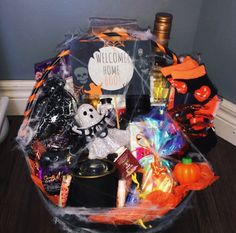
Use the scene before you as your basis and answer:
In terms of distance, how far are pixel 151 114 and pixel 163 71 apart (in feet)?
0.41

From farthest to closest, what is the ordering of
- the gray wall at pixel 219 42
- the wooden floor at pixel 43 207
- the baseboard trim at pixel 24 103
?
the baseboard trim at pixel 24 103 < the gray wall at pixel 219 42 < the wooden floor at pixel 43 207

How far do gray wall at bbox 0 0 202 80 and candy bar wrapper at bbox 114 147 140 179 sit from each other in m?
0.56

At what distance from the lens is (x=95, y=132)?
0.90 meters

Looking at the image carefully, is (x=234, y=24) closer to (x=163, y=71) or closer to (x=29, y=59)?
(x=163, y=71)

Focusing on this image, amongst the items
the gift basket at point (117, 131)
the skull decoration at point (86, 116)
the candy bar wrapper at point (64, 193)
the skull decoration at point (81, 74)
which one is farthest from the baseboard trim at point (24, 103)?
the candy bar wrapper at point (64, 193)

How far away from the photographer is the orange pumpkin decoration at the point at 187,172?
2.69 feet

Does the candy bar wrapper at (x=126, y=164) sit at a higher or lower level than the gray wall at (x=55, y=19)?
lower

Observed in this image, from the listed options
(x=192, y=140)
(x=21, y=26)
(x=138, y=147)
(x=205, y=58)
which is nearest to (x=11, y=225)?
(x=138, y=147)

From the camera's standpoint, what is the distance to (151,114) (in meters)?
0.98

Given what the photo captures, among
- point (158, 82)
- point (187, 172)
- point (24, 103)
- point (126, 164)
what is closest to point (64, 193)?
point (126, 164)

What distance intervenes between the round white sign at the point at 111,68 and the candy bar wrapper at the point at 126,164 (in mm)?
223

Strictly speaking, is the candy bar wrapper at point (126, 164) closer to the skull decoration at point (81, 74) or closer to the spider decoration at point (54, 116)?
the spider decoration at point (54, 116)

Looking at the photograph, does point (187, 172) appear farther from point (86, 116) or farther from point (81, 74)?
point (81, 74)

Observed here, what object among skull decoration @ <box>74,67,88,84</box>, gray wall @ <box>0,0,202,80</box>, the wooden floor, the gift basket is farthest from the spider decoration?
gray wall @ <box>0,0,202,80</box>
